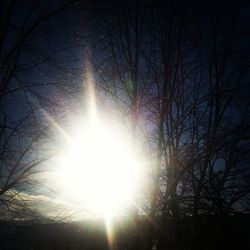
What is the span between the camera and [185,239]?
8023 mm

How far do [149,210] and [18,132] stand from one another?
278cm

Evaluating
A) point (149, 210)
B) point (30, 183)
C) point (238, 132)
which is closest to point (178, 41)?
point (238, 132)

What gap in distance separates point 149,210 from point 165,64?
253 centimetres

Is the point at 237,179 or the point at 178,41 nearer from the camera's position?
the point at 178,41

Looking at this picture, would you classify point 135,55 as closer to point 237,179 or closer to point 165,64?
point 165,64

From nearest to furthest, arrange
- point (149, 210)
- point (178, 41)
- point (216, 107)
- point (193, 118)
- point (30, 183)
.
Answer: point (149, 210), point (178, 41), point (30, 183), point (193, 118), point (216, 107)

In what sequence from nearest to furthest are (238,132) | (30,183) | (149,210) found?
(238,132) → (149,210) → (30,183)

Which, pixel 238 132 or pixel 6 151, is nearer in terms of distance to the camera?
pixel 238 132

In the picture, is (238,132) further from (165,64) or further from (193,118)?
(193,118)

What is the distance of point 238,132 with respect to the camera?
4852 millimetres

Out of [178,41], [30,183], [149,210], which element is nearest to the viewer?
[149,210]

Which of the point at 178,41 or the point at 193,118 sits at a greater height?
the point at 178,41

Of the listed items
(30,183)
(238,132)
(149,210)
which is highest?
(30,183)

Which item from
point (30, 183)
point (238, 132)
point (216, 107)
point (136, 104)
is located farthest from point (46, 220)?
point (216, 107)
